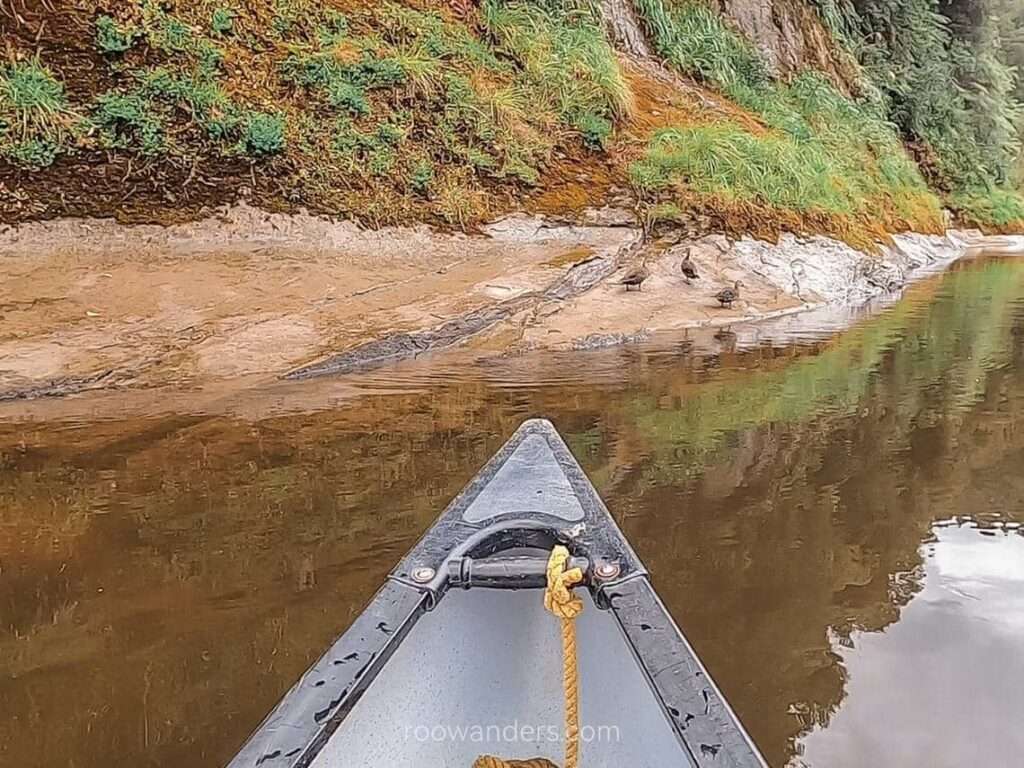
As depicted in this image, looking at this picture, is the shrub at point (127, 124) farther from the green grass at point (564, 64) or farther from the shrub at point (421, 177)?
the green grass at point (564, 64)

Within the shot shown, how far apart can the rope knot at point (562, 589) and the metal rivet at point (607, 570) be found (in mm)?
44

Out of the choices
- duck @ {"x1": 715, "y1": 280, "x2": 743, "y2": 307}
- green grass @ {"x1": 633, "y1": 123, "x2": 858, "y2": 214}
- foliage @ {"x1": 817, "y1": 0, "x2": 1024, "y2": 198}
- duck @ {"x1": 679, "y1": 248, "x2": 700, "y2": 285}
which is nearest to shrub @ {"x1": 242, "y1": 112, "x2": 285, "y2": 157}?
green grass @ {"x1": 633, "y1": 123, "x2": 858, "y2": 214}

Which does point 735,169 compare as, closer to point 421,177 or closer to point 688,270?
point 688,270

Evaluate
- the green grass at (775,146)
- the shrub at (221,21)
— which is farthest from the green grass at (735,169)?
the shrub at (221,21)

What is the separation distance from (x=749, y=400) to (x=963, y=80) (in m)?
21.4

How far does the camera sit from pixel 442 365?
6.09 metres

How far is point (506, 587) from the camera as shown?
167cm

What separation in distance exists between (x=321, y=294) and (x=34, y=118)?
2.70 meters

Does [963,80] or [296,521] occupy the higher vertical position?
[963,80]

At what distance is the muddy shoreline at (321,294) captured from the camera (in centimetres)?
554

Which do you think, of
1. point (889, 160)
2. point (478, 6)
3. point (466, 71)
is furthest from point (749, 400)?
point (889, 160)

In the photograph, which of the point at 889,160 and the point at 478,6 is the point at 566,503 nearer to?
the point at 478,6

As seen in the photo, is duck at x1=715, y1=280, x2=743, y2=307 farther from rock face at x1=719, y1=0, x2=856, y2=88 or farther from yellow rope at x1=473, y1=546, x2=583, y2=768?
rock face at x1=719, y1=0, x2=856, y2=88

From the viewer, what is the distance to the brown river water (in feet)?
7.18
